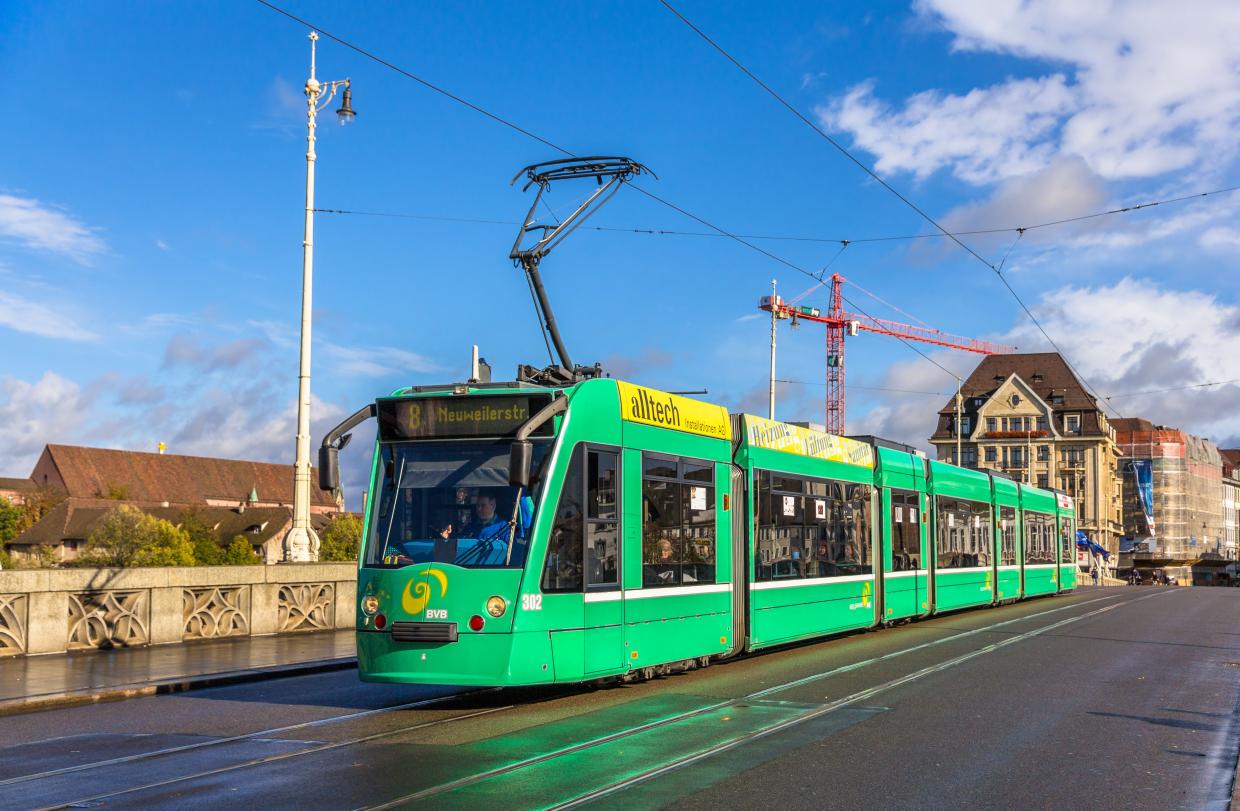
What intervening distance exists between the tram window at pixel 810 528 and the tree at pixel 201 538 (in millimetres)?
102201

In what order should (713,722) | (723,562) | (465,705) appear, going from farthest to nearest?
1. (723,562)
2. (465,705)
3. (713,722)

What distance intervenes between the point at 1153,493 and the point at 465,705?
485ft

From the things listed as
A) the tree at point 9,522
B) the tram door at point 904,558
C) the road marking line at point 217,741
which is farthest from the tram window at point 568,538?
the tree at point 9,522

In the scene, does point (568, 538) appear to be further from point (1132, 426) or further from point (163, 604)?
point (1132, 426)

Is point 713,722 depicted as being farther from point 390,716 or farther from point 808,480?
point 808,480

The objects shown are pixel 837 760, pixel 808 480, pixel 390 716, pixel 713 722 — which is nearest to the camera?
pixel 837 760

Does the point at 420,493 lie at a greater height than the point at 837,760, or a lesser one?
greater

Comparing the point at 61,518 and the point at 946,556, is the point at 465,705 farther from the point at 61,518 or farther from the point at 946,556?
the point at 61,518

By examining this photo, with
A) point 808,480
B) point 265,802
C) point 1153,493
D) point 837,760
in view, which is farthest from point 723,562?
point 1153,493

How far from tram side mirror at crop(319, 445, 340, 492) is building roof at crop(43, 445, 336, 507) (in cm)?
15912

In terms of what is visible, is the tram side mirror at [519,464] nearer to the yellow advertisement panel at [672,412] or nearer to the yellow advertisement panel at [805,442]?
the yellow advertisement panel at [672,412]

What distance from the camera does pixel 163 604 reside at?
19469 mm

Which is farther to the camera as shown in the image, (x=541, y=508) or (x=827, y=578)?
(x=827, y=578)

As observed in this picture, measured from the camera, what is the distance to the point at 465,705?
42.9 ft
